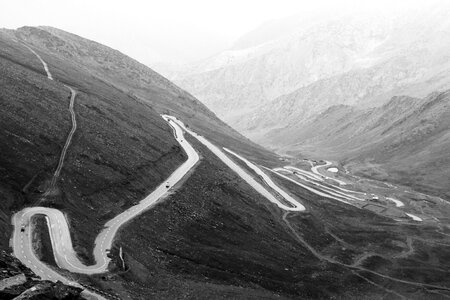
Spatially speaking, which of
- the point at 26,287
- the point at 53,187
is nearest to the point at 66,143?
the point at 53,187

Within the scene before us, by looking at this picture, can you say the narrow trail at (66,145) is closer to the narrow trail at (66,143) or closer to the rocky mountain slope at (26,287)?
the narrow trail at (66,143)

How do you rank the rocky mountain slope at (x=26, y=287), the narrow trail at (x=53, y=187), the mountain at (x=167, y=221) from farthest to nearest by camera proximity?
the mountain at (x=167, y=221) → the narrow trail at (x=53, y=187) → the rocky mountain slope at (x=26, y=287)

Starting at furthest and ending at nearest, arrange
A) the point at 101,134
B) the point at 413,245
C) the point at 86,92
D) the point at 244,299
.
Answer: the point at 86,92 → the point at 413,245 → the point at 101,134 → the point at 244,299

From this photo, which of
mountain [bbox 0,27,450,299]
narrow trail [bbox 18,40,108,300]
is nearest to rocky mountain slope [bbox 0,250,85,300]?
narrow trail [bbox 18,40,108,300]

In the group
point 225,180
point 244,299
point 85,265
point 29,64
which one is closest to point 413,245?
point 225,180

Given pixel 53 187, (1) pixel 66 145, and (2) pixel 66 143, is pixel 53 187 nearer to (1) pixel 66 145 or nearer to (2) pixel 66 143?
(1) pixel 66 145

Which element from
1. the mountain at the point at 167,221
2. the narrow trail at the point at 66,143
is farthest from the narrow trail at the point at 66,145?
the mountain at the point at 167,221

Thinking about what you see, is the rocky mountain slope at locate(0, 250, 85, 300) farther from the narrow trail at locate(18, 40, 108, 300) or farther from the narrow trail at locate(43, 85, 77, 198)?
the narrow trail at locate(43, 85, 77, 198)

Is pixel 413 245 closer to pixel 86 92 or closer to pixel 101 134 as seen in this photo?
pixel 101 134
